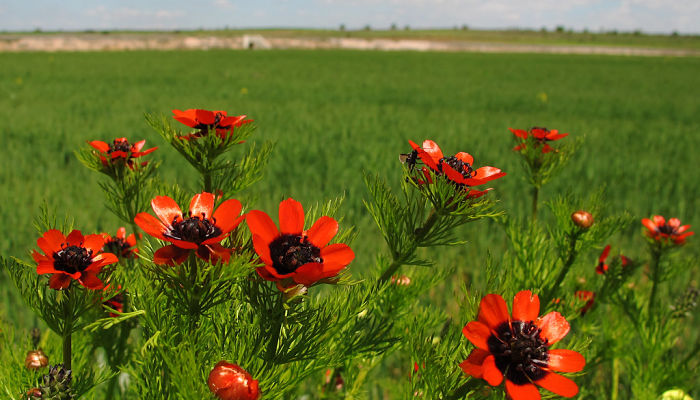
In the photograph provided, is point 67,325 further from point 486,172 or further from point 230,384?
point 486,172

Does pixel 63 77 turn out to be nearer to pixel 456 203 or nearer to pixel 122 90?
pixel 122 90

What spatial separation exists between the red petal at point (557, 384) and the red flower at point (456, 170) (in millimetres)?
226

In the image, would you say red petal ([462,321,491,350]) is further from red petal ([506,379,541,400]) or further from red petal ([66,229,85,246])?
red petal ([66,229,85,246])

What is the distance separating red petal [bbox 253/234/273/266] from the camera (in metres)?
0.43

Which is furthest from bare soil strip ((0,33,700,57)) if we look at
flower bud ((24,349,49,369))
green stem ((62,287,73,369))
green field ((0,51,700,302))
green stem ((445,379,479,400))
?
green stem ((445,379,479,400))

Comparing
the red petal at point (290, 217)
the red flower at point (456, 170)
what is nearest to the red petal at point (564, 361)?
the red flower at point (456, 170)

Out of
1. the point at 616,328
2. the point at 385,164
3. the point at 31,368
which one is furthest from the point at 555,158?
the point at 385,164

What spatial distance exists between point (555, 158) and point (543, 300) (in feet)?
1.12

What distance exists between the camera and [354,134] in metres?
6.26

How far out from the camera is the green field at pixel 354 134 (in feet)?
11.4

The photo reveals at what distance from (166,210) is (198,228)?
4.3 inches

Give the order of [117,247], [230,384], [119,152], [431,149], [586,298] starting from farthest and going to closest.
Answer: [586,298], [117,247], [119,152], [431,149], [230,384]

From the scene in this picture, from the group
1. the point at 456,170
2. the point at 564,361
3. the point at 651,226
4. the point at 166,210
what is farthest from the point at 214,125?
the point at 651,226

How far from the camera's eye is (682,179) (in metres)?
4.56
